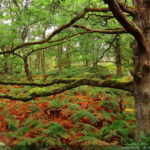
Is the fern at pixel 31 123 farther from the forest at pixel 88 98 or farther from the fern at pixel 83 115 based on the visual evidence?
the fern at pixel 83 115

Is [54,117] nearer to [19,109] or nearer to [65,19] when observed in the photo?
[19,109]

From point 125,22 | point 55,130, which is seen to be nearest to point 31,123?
point 55,130

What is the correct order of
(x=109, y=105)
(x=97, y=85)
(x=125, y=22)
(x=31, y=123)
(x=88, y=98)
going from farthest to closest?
(x=88, y=98)
(x=109, y=105)
(x=31, y=123)
(x=97, y=85)
(x=125, y=22)

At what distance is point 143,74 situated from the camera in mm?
4008

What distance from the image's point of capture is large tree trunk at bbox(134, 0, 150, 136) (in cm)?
400

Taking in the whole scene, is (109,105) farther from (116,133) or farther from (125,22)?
(125,22)

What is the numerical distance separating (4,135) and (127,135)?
4.19m

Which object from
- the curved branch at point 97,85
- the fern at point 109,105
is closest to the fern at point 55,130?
the curved branch at point 97,85

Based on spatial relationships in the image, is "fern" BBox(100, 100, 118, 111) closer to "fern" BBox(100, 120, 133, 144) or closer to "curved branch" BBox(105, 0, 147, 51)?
"fern" BBox(100, 120, 133, 144)

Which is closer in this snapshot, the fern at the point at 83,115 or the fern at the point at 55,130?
the fern at the point at 55,130

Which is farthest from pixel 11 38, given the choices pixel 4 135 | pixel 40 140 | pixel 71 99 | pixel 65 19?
pixel 40 140

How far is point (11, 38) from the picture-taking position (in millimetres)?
10102

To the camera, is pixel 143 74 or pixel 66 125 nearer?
pixel 143 74

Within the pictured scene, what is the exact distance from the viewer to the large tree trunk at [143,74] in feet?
13.1
